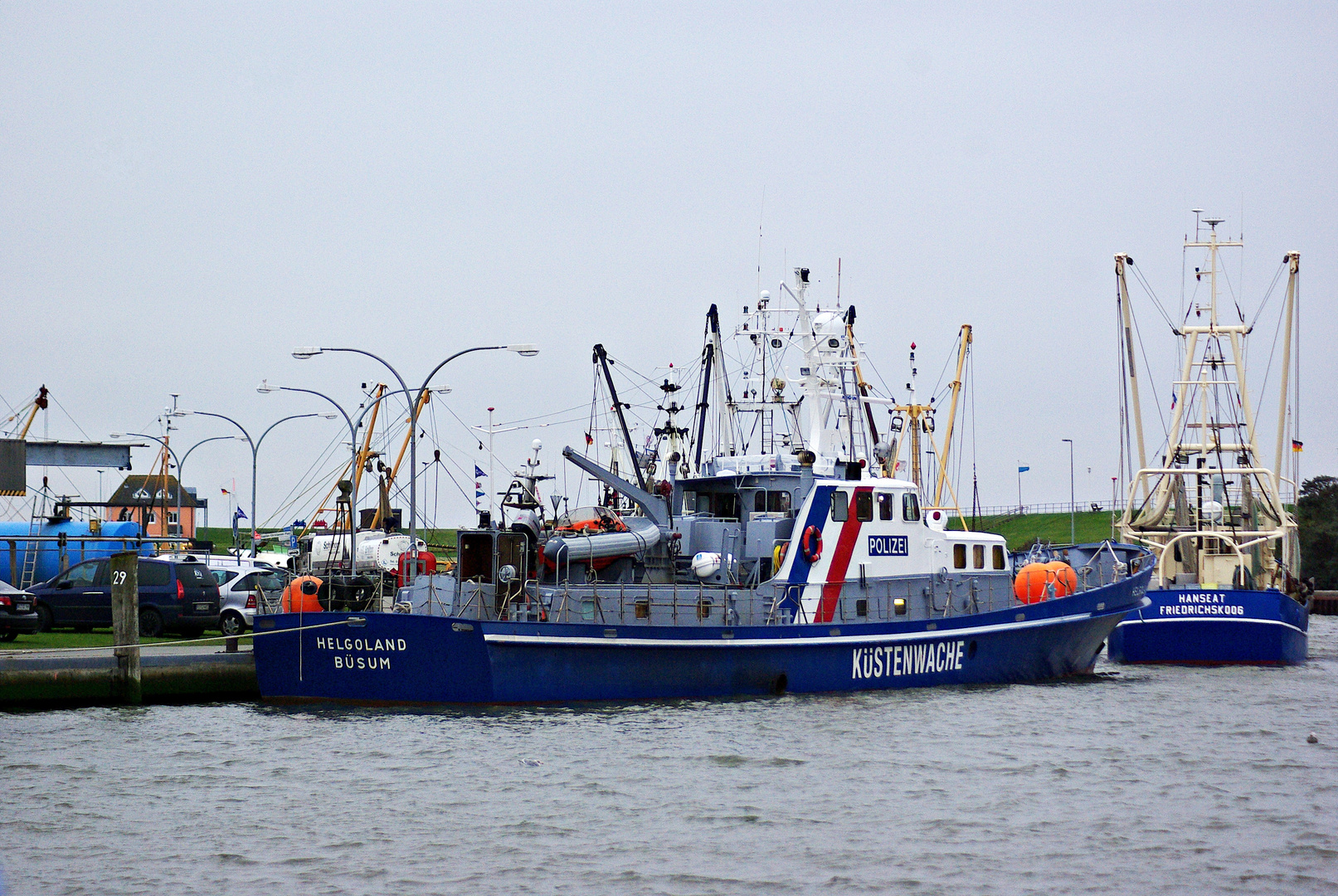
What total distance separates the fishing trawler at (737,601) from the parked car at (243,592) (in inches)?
277

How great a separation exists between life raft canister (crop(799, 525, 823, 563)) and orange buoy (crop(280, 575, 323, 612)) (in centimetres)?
929

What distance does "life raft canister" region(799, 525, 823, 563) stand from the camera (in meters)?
28.8

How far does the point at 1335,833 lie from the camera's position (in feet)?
57.5

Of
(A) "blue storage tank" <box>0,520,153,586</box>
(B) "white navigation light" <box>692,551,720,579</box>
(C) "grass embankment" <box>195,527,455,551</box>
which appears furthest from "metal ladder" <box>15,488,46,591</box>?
(C) "grass embankment" <box>195,527,455,551</box>

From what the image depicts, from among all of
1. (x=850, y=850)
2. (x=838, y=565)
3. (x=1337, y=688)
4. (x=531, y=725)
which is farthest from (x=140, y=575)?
(x=1337, y=688)

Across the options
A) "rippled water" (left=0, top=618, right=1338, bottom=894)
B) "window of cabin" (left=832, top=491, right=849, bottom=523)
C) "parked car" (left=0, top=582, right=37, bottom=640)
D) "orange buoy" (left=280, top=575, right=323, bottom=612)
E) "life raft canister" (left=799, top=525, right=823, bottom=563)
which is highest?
"window of cabin" (left=832, top=491, right=849, bottom=523)

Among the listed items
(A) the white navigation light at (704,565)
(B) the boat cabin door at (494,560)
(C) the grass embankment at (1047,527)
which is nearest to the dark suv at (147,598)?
(B) the boat cabin door at (494,560)

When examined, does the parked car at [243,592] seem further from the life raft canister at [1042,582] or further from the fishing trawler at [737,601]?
the life raft canister at [1042,582]

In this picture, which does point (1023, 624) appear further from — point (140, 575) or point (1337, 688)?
point (140, 575)

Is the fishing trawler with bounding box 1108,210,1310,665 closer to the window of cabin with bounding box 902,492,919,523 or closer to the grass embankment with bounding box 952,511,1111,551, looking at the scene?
the window of cabin with bounding box 902,492,919,523

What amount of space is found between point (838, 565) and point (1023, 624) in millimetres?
4989

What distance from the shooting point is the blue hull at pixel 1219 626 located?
125 feet

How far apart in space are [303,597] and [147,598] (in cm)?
779

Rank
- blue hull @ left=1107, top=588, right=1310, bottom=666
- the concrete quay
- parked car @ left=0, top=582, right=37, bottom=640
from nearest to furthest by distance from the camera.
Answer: the concrete quay < parked car @ left=0, top=582, right=37, bottom=640 < blue hull @ left=1107, top=588, right=1310, bottom=666
